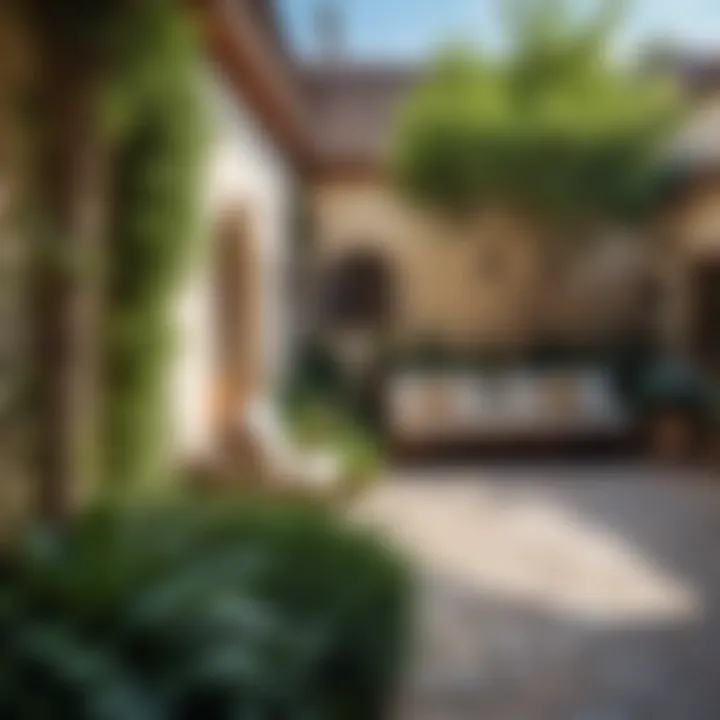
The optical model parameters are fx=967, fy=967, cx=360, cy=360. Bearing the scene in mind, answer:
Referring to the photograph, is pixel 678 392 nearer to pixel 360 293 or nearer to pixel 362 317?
pixel 362 317

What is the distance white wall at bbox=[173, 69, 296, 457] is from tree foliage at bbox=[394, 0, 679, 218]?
93 centimetres

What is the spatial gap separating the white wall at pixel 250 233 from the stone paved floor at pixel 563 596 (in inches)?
37.8

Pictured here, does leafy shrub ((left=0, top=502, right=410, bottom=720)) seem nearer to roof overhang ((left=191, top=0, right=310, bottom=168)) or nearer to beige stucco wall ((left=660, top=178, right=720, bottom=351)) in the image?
roof overhang ((left=191, top=0, right=310, bottom=168))

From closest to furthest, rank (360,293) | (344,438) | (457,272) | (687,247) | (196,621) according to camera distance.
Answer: (196,621), (344,438), (687,247), (457,272), (360,293)

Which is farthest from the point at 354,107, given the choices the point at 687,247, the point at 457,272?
the point at 687,247

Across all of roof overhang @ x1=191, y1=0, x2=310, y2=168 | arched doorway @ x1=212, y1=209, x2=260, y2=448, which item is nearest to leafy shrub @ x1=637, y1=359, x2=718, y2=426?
arched doorway @ x1=212, y1=209, x2=260, y2=448

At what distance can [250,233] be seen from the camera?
5969 mm

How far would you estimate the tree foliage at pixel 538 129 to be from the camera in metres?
5.41

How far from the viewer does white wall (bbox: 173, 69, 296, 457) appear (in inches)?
156

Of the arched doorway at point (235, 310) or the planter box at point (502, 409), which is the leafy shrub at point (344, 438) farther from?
the arched doorway at point (235, 310)

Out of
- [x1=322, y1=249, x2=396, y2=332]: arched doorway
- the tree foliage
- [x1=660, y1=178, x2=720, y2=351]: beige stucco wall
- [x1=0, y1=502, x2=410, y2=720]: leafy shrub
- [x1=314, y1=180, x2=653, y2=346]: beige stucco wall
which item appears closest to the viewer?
[x1=0, y1=502, x2=410, y2=720]: leafy shrub

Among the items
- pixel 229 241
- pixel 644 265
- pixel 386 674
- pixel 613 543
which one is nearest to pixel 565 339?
pixel 644 265

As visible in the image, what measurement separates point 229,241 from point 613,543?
3.20 m

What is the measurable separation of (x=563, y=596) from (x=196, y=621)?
172 centimetres
